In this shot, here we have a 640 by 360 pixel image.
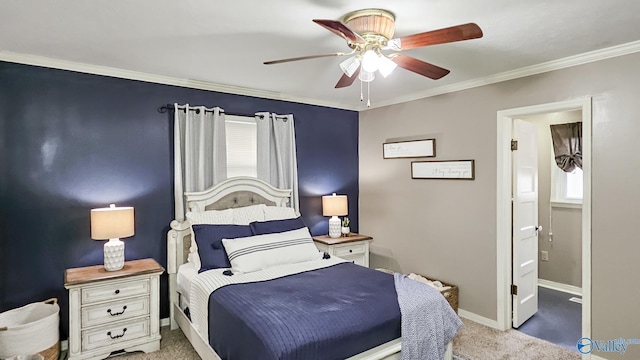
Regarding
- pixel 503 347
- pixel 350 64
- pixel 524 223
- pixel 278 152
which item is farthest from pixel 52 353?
pixel 524 223

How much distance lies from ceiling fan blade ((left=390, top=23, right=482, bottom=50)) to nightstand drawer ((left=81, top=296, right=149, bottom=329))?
279 centimetres

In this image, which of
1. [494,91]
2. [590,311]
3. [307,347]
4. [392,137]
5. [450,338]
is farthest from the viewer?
[392,137]

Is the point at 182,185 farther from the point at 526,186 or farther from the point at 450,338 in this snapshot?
the point at 526,186

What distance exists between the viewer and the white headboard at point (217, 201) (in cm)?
338

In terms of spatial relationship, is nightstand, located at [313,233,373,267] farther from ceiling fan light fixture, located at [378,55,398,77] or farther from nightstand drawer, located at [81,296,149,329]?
ceiling fan light fixture, located at [378,55,398,77]

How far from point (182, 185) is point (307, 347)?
2329mm

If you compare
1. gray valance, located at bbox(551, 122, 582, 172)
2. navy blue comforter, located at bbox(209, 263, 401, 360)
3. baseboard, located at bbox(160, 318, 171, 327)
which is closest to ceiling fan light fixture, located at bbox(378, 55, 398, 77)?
navy blue comforter, located at bbox(209, 263, 401, 360)

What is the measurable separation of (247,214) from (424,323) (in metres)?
2.02

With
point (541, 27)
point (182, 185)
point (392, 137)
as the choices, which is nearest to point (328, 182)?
point (392, 137)

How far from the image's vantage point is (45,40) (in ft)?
8.16

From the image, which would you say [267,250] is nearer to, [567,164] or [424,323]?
[424,323]

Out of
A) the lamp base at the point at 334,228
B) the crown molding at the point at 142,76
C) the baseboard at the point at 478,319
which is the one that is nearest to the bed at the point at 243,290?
the lamp base at the point at 334,228

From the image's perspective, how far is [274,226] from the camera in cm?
342

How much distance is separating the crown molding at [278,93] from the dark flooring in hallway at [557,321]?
2427 millimetres
